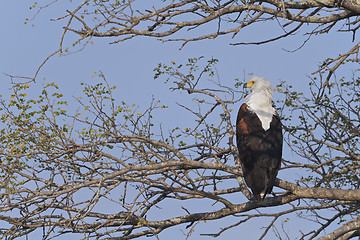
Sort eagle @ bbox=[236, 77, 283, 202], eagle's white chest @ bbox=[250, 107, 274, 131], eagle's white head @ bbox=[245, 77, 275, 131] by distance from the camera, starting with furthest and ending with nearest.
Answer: eagle's white head @ bbox=[245, 77, 275, 131]
eagle's white chest @ bbox=[250, 107, 274, 131]
eagle @ bbox=[236, 77, 283, 202]

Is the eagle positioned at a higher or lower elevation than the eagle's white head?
lower

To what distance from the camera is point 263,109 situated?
320 inches

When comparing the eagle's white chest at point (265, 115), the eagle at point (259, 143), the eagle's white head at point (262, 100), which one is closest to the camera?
the eagle at point (259, 143)

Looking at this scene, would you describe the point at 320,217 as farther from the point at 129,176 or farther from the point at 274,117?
the point at 129,176

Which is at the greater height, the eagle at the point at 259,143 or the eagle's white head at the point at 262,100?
the eagle's white head at the point at 262,100

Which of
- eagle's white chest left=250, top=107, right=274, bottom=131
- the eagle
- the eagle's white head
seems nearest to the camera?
the eagle

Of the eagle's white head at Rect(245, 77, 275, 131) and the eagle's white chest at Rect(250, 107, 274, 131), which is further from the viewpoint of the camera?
the eagle's white head at Rect(245, 77, 275, 131)

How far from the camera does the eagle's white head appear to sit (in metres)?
7.98

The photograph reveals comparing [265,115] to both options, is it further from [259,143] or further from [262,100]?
[259,143]

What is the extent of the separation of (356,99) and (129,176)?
15.0ft

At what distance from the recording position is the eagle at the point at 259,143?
7570 millimetres

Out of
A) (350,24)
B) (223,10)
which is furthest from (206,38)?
(350,24)

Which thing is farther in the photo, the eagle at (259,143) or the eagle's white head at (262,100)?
the eagle's white head at (262,100)

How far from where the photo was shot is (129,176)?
7.87 m
